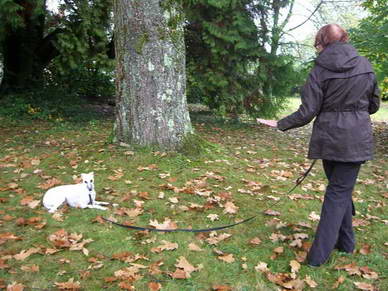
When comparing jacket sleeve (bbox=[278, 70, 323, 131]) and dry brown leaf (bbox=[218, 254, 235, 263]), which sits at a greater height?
jacket sleeve (bbox=[278, 70, 323, 131])

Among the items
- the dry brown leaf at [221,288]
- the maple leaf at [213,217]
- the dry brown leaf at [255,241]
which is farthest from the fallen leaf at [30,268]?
the dry brown leaf at [255,241]

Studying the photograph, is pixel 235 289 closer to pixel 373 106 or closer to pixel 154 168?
pixel 373 106

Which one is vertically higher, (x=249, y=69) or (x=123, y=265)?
(x=249, y=69)

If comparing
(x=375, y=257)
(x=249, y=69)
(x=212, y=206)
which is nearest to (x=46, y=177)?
(x=212, y=206)

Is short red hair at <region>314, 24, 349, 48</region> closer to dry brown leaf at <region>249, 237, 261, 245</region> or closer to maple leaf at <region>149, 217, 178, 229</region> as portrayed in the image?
dry brown leaf at <region>249, 237, 261, 245</region>

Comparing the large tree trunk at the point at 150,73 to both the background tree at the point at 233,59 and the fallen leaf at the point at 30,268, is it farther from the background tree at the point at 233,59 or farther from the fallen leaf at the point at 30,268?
the background tree at the point at 233,59

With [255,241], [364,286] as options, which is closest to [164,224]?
[255,241]

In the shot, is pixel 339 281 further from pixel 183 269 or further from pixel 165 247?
pixel 165 247

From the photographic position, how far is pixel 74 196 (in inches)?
179

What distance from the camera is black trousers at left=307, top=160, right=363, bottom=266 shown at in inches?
130

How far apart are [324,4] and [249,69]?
7837 millimetres

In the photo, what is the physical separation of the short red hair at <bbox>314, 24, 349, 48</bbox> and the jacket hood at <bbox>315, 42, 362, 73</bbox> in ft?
0.17

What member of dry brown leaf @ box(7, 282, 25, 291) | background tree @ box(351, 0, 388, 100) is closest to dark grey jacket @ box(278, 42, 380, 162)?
dry brown leaf @ box(7, 282, 25, 291)

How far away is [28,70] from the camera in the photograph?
43.2ft
